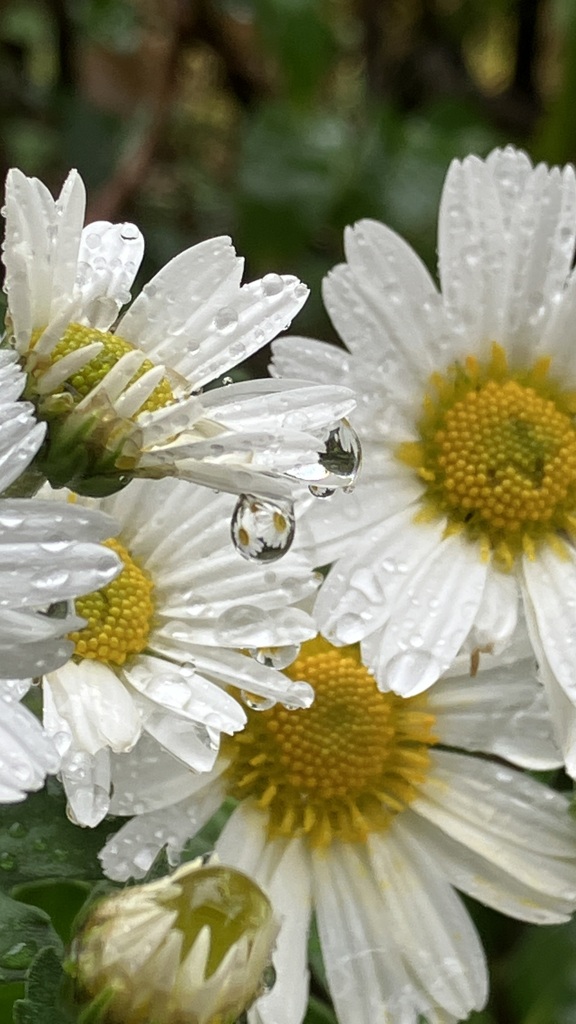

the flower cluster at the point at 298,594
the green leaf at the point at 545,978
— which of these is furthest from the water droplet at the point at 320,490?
the green leaf at the point at 545,978

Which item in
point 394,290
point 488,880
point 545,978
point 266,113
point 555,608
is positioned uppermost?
point 266,113

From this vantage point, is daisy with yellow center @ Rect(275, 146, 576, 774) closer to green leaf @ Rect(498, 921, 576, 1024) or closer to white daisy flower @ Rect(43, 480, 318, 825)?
white daisy flower @ Rect(43, 480, 318, 825)

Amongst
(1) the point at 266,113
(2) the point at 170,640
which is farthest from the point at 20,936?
(1) the point at 266,113

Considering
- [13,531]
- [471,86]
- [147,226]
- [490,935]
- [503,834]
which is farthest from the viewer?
[471,86]

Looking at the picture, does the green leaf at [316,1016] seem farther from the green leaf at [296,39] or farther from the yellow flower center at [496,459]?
the green leaf at [296,39]

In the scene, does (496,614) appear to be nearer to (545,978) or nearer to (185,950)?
(185,950)

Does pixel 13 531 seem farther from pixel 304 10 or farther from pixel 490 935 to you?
pixel 304 10

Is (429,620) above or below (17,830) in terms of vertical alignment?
above

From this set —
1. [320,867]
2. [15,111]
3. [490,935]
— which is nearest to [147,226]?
[15,111]
